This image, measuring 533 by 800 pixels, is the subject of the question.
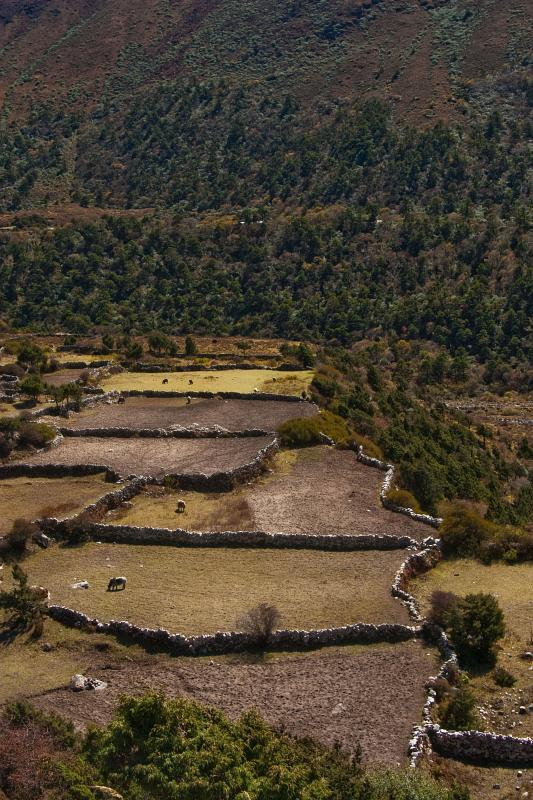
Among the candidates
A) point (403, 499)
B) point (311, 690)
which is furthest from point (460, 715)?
point (403, 499)

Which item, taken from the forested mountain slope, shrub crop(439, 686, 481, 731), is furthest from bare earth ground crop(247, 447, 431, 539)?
the forested mountain slope

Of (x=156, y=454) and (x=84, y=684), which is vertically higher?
(x=84, y=684)

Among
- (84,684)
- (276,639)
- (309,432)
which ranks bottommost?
(309,432)

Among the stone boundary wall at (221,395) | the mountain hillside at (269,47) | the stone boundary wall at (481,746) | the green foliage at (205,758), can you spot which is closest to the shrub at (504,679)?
the stone boundary wall at (481,746)

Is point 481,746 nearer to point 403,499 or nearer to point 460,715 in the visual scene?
point 460,715

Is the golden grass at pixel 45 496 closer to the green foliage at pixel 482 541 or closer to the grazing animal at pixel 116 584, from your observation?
the grazing animal at pixel 116 584

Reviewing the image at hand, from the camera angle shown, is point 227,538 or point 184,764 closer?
point 184,764

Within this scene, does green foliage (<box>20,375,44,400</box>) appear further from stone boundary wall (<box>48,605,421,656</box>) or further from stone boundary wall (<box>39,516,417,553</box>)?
stone boundary wall (<box>48,605,421,656</box>)
